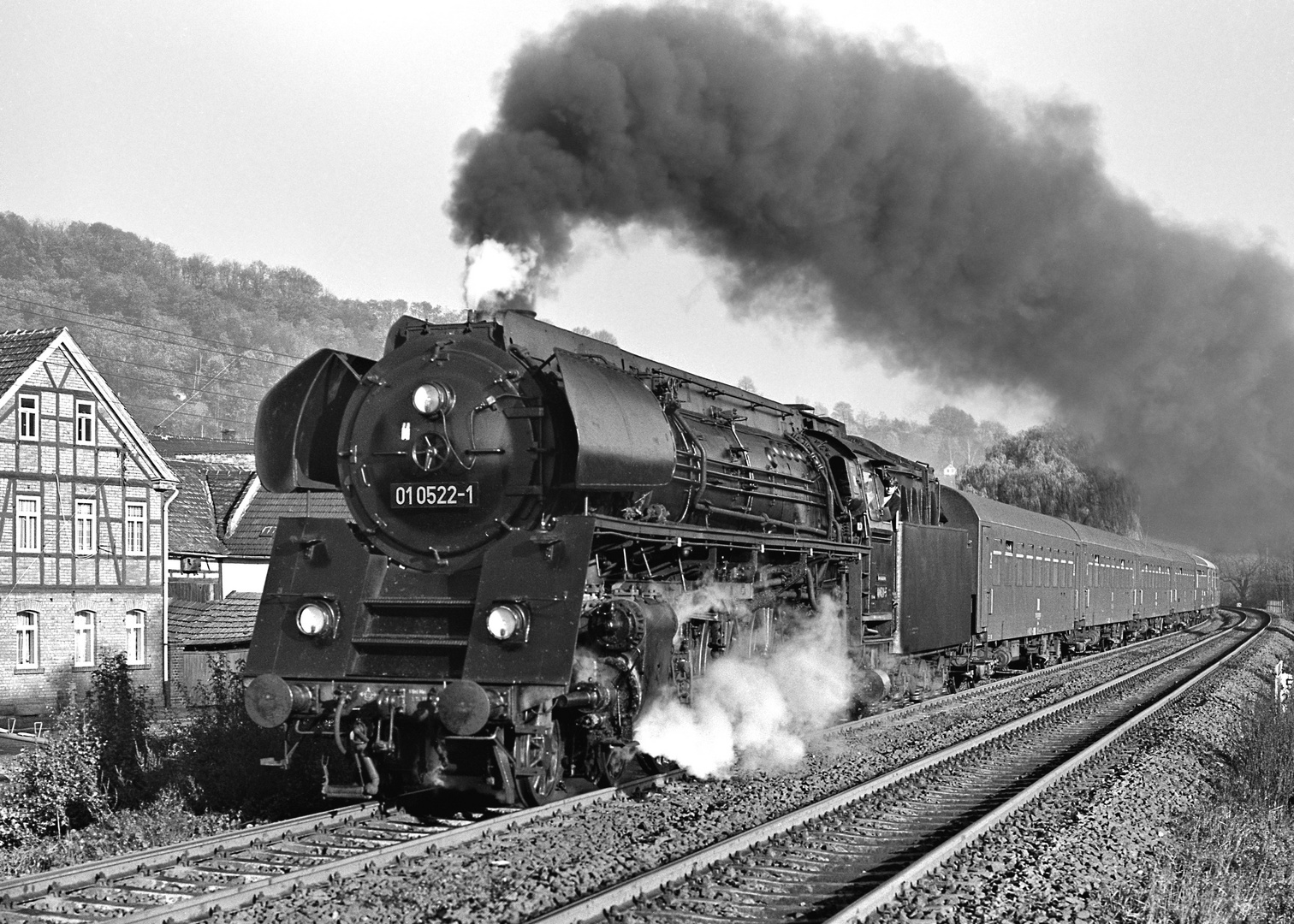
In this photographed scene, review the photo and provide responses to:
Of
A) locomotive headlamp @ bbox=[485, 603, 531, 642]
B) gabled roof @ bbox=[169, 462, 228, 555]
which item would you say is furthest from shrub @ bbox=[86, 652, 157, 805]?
gabled roof @ bbox=[169, 462, 228, 555]

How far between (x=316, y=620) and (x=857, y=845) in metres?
3.94

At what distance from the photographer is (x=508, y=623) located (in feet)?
27.4

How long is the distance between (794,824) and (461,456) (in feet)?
11.3

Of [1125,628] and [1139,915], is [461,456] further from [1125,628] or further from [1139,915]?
[1125,628]

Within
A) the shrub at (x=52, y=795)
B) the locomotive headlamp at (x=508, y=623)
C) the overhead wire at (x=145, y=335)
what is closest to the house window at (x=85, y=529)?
the shrub at (x=52, y=795)

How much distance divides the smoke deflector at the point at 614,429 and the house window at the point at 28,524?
20691mm

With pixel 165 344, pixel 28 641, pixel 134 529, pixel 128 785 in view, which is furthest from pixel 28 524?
pixel 165 344

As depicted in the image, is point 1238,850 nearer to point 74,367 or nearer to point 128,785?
point 128,785

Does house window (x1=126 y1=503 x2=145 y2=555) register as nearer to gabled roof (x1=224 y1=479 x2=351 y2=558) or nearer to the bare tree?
gabled roof (x1=224 y1=479 x2=351 y2=558)

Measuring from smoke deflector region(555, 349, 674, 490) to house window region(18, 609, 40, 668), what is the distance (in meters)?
20.4

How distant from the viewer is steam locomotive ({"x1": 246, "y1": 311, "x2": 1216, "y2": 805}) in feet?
27.7

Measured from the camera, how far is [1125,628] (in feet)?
125

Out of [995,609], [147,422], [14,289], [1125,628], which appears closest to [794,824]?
[995,609]

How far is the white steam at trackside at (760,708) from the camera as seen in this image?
32.7ft
